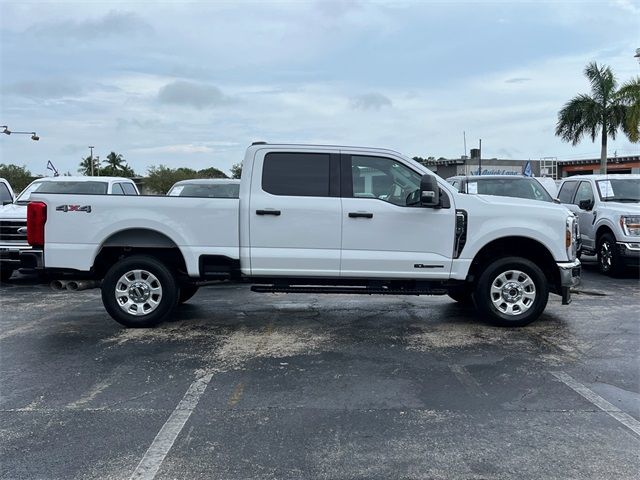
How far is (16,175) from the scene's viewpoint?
56.7 meters

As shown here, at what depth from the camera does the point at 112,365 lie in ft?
17.9

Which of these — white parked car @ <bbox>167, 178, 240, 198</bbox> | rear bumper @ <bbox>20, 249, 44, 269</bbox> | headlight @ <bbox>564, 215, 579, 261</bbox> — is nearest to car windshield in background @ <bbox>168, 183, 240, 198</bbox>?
white parked car @ <bbox>167, 178, 240, 198</bbox>

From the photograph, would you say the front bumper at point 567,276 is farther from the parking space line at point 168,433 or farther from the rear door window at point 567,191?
the rear door window at point 567,191

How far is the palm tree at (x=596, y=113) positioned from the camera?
1272 inches

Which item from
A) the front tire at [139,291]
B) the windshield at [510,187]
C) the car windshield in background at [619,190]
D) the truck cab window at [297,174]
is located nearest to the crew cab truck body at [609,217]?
the car windshield in background at [619,190]

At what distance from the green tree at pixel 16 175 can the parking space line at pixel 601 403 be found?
56850 mm

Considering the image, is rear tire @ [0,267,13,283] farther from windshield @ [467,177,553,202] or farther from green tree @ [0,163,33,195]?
green tree @ [0,163,33,195]

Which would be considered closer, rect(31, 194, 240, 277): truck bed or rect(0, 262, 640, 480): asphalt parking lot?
rect(0, 262, 640, 480): asphalt parking lot

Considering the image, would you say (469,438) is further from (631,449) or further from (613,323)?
(613,323)

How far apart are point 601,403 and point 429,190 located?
2.80m

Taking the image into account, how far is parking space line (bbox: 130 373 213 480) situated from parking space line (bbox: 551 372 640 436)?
10.5 ft

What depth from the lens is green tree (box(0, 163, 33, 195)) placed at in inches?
2128

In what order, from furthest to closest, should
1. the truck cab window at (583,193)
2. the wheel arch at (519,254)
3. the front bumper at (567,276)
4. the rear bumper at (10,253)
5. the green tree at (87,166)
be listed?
the green tree at (87,166)
the truck cab window at (583,193)
the rear bumper at (10,253)
the wheel arch at (519,254)
the front bumper at (567,276)

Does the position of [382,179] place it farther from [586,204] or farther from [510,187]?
[586,204]
